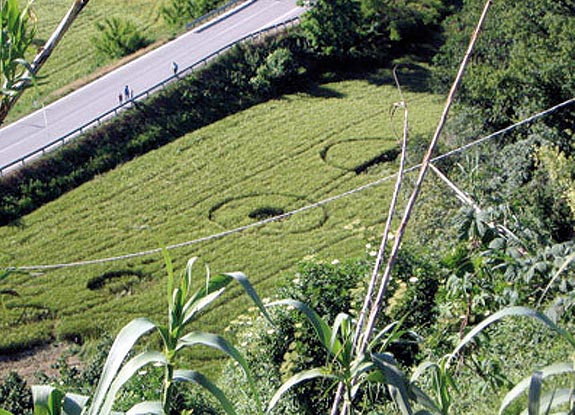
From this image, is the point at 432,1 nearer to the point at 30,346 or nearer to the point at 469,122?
the point at 469,122

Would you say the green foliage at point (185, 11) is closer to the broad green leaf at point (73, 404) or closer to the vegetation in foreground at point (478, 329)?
the vegetation in foreground at point (478, 329)

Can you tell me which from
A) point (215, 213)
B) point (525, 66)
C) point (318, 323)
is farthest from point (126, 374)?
point (215, 213)

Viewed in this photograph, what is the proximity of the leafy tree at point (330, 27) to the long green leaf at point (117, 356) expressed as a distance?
99.2ft

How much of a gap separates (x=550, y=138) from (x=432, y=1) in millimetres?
18369

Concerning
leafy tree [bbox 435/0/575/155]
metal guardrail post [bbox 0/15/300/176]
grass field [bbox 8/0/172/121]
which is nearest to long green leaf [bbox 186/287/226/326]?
leafy tree [bbox 435/0/575/155]

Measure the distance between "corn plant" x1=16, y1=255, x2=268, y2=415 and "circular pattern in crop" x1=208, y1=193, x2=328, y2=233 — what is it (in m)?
20.2

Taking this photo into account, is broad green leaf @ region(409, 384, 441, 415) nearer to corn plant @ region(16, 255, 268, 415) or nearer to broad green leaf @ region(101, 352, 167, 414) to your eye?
corn plant @ region(16, 255, 268, 415)

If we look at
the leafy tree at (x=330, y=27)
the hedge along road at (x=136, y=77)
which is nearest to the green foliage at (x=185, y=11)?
the hedge along road at (x=136, y=77)

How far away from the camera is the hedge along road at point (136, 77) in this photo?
27031 mm

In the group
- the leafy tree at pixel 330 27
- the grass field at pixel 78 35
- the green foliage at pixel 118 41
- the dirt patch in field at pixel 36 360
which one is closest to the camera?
the dirt patch in field at pixel 36 360

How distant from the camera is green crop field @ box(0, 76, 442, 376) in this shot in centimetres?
1933

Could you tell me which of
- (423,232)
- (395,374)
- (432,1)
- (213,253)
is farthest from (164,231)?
(395,374)

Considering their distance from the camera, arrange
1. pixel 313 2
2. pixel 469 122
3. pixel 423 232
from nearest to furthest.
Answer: pixel 423 232 → pixel 469 122 → pixel 313 2

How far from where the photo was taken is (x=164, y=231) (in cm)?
2225
